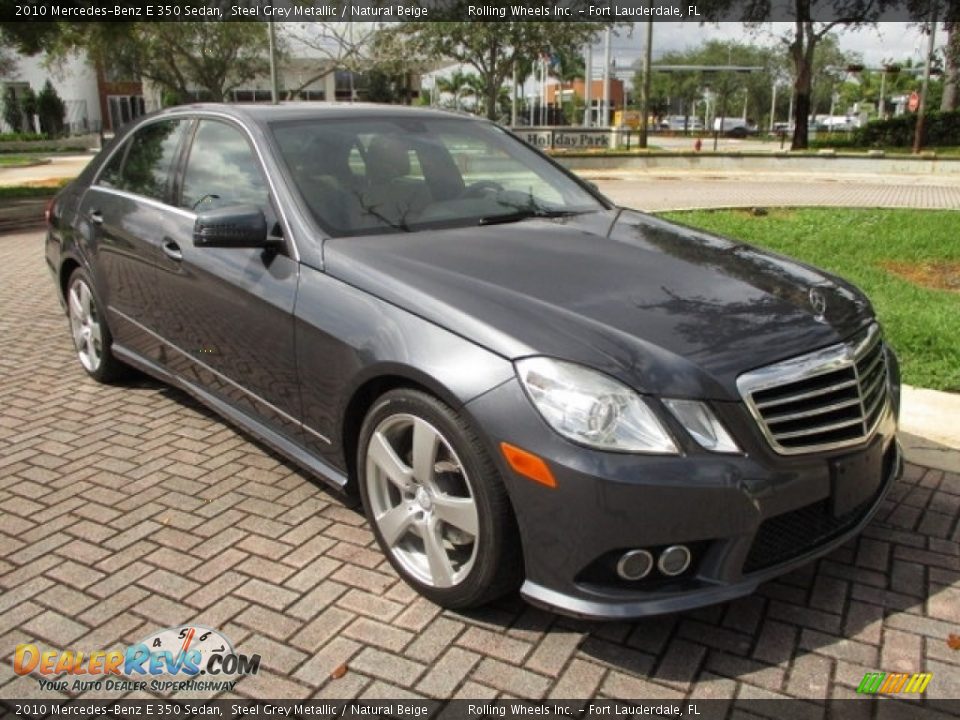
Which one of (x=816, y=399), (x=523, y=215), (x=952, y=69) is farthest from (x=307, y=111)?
(x=952, y=69)

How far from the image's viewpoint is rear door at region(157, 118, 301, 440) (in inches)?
136

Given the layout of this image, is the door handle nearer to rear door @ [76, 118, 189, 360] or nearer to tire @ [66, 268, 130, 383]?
rear door @ [76, 118, 189, 360]

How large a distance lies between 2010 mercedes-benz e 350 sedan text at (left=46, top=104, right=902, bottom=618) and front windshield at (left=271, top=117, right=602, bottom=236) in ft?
0.04

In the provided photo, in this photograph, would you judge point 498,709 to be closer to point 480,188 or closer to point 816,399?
point 816,399

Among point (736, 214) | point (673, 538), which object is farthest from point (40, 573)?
point (736, 214)

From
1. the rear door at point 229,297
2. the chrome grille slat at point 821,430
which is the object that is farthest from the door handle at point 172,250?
the chrome grille slat at point 821,430

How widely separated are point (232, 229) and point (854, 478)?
94.6 inches

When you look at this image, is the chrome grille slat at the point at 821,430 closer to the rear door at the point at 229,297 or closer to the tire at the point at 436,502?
the tire at the point at 436,502

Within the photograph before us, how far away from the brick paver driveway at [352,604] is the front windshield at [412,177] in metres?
1.28

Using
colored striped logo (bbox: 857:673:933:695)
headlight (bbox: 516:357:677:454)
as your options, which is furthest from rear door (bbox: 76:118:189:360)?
colored striped logo (bbox: 857:673:933:695)

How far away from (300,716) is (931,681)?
73.6 inches

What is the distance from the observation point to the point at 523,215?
3.91 metres

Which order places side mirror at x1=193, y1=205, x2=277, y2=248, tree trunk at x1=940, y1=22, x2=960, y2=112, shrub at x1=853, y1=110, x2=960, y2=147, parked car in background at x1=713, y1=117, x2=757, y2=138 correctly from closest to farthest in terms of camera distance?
side mirror at x1=193, y1=205, x2=277, y2=248 < tree trunk at x1=940, y1=22, x2=960, y2=112 < shrub at x1=853, y1=110, x2=960, y2=147 < parked car in background at x1=713, y1=117, x2=757, y2=138

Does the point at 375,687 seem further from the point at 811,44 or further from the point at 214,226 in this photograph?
the point at 811,44
